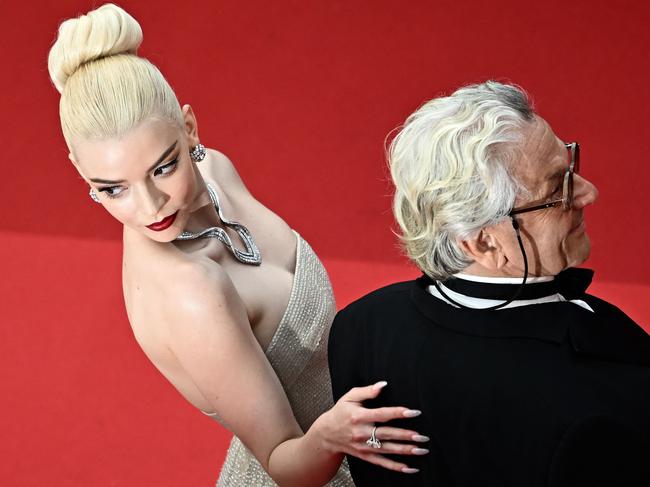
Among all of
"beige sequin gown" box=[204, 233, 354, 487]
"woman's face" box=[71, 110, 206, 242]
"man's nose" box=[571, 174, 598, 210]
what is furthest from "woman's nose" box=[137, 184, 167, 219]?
"man's nose" box=[571, 174, 598, 210]

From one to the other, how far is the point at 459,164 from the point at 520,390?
0.37 meters

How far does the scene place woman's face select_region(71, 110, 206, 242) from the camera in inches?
76.2

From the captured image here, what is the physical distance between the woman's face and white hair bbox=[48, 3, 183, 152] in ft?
0.08

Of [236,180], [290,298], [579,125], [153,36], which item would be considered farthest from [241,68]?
[290,298]

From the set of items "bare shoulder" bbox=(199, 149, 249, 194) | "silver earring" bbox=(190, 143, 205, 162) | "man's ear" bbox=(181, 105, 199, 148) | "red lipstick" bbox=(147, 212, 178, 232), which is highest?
"man's ear" bbox=(181, 105, 199, 148)

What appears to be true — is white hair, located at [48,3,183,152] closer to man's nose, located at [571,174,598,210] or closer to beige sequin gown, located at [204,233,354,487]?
beige sequin gown, located at [204,233,354,487]

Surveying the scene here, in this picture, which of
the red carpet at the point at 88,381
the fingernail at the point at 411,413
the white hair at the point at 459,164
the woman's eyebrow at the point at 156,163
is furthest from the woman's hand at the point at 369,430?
the red carpet at the point at 88,381

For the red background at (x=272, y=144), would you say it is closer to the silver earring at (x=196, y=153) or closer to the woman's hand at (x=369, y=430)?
the silver earring at (x=196, y=153)

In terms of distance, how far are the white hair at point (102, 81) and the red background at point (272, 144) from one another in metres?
1.85

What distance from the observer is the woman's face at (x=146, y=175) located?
1.93 metres

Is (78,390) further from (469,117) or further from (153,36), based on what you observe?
(469,117)

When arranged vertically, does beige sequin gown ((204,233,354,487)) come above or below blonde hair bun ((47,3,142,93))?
below

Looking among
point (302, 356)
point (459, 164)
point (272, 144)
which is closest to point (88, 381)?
point (272, 144)

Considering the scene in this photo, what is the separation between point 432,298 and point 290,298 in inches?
19.3
